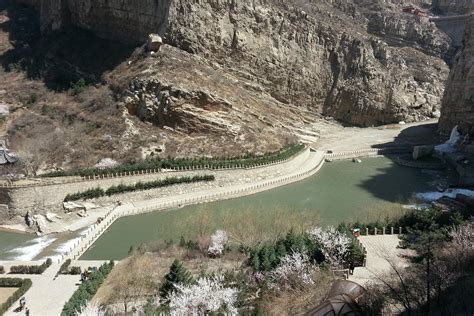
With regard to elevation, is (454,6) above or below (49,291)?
above

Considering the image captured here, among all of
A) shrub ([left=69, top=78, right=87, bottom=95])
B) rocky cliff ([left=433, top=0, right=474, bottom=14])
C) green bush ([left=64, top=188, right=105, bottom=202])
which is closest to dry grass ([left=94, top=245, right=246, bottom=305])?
green bush ([left=64, top=188, right=105, bottom=202])

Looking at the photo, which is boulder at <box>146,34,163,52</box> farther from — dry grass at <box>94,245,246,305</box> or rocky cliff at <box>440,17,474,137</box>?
rocky cliff at <box>440,17,474,137</box>

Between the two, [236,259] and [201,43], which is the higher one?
[201,43]

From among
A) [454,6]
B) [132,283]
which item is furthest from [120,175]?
[454,6]

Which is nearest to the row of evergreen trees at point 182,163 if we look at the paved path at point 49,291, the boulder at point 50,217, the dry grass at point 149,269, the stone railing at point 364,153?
the boulder at point 50,217

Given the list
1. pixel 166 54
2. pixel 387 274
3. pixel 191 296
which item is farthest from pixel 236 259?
pixel 166 54

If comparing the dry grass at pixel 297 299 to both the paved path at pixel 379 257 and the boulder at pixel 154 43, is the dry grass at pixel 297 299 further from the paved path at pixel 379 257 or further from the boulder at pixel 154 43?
the boulder at pixel 154 43

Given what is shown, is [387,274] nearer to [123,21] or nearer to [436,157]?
[436,157]

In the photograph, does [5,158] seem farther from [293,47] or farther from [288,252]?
[293,47]
